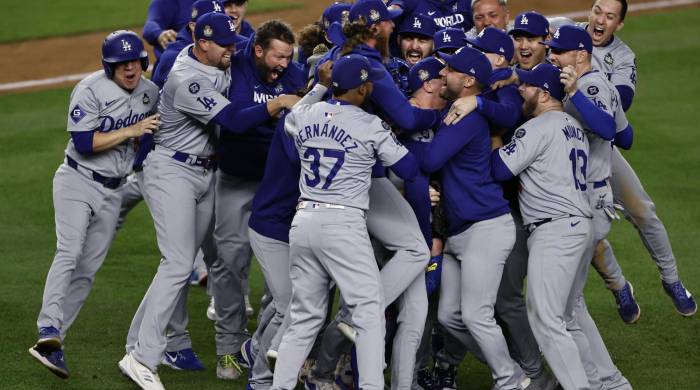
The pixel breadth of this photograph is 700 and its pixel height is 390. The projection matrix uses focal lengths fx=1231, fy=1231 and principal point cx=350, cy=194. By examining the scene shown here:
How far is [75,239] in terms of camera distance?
286 inches

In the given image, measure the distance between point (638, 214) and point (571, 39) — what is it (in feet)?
5.93

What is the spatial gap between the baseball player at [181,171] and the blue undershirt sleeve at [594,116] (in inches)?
65.7

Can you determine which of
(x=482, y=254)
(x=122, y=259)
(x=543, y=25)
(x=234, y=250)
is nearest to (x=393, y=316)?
(x=482, y=254)

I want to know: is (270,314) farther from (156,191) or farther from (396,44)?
(396,44)

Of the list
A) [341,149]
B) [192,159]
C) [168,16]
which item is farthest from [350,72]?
[168,16]

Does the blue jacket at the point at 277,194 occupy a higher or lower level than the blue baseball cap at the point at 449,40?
lower

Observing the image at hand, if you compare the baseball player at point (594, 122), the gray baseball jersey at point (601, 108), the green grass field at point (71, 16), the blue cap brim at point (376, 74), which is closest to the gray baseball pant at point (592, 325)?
the baseball player at point (594, 122)

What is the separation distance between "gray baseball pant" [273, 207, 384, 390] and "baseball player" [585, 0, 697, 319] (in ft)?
6.21

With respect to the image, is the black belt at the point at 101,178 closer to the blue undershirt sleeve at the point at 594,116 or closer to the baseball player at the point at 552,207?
the baseball player at the point at 552,207

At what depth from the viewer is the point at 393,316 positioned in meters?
6.94

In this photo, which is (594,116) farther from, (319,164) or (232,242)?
(232,242)

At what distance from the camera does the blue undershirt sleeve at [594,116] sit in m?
6.53

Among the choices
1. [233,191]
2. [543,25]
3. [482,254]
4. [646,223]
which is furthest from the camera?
[646,223]

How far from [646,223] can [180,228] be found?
310 centimetres
